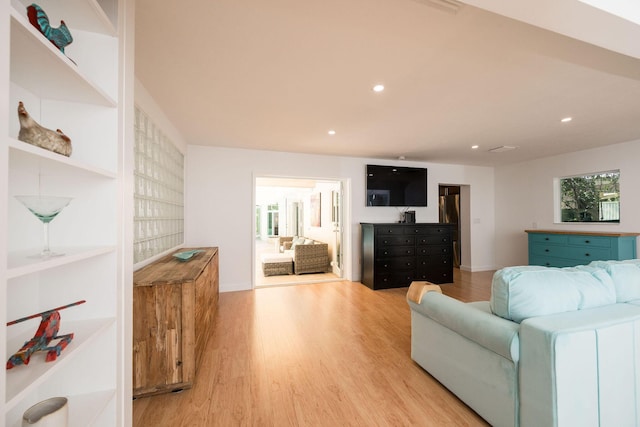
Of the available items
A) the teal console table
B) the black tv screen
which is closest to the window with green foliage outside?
the teal console table

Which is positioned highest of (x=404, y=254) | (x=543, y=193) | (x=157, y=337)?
(x=543, y=193)

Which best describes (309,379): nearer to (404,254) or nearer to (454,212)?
(404,254)

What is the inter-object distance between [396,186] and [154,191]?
154 inches

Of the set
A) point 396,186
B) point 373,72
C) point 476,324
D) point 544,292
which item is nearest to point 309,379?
point 476,324

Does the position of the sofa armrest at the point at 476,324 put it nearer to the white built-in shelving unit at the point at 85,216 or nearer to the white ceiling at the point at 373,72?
the white ceiling at the point at 373,72

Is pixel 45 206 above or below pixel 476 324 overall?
above

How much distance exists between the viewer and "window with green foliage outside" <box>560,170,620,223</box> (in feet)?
13.2

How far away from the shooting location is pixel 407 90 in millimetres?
2236

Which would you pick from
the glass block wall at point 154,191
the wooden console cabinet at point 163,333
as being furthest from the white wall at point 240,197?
the wooden console cabinet at point 163,333

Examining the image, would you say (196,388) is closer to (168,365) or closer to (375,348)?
(168,365)

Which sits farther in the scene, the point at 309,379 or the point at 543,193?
the point at 543,193

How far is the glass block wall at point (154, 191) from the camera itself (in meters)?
2.10

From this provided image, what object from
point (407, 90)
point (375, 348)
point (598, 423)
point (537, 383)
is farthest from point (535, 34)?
point (375, 348)

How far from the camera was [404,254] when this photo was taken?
4371 mm
